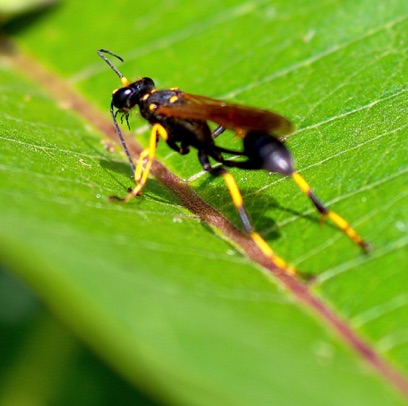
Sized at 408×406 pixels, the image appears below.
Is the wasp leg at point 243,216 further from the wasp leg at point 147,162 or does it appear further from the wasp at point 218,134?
the wasp leg at point 147,162

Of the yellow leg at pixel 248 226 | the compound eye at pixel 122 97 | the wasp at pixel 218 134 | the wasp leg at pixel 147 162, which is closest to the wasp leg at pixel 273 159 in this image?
the wasp at pixel 218 134

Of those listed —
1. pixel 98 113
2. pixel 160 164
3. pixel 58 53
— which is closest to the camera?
pixel 160 164

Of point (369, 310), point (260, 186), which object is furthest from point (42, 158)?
point (369, 310)

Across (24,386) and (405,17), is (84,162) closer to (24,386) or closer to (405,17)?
(24,386)

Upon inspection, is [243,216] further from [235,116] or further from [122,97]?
[122,97]

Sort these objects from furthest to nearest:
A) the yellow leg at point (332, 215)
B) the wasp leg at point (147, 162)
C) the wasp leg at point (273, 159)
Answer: the wasp leg at point (147, 162), the wasp leg at point (273, 159), the yellow leg at point (332, 215)

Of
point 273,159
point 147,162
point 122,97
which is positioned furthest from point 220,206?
point 122,97

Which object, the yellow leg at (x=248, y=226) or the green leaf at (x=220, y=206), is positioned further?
the yellow leg at (x=248, y=226)
